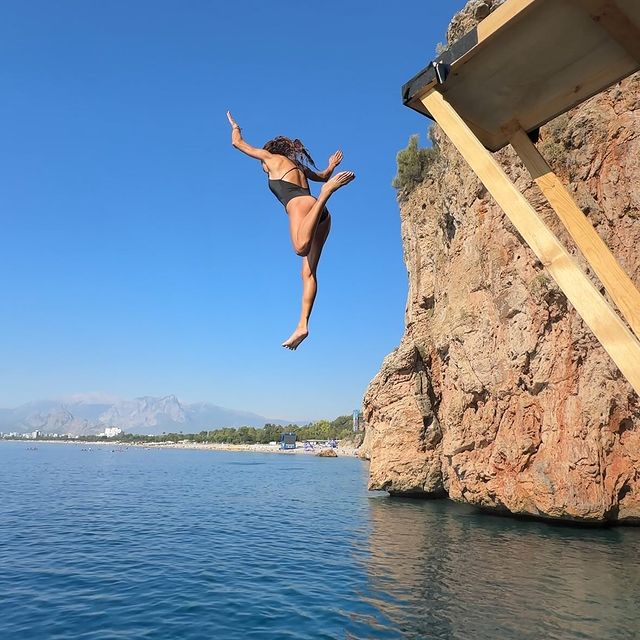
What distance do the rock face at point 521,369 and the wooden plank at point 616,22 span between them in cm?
1909

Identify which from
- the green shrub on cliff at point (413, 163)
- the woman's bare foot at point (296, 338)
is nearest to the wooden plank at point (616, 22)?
the woman's bare foot at point (296, 338)

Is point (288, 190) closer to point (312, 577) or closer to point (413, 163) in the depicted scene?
point (312, 577)

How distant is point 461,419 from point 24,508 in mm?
22888

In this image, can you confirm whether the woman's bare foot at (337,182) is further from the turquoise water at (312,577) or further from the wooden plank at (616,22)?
the turquoise water at (312,577)

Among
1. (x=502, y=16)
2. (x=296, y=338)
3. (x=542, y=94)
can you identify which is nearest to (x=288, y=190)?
(x=296, y=338)

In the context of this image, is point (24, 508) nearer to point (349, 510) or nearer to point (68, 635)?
point (349, 510)

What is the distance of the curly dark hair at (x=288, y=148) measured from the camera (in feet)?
12.8

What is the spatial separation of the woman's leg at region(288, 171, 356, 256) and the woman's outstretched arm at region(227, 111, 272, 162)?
525 millimetres

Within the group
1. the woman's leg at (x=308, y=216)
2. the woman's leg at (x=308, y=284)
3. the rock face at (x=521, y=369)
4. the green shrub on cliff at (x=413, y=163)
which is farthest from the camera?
the green shrub on cliff at (x=413, y=163)

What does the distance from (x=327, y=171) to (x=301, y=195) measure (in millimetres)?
352

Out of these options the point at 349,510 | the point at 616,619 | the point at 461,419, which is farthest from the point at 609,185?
the point at 349,510

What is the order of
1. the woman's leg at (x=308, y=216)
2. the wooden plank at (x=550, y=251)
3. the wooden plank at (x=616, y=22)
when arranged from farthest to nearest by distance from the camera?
the woman's leg at (x=308, y=216), the wooden plank at (x=616, y=22), the wooden plank at (x=550, y=251)

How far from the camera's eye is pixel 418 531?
67.2 ft

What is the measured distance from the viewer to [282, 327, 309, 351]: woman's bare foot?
3.61 m
